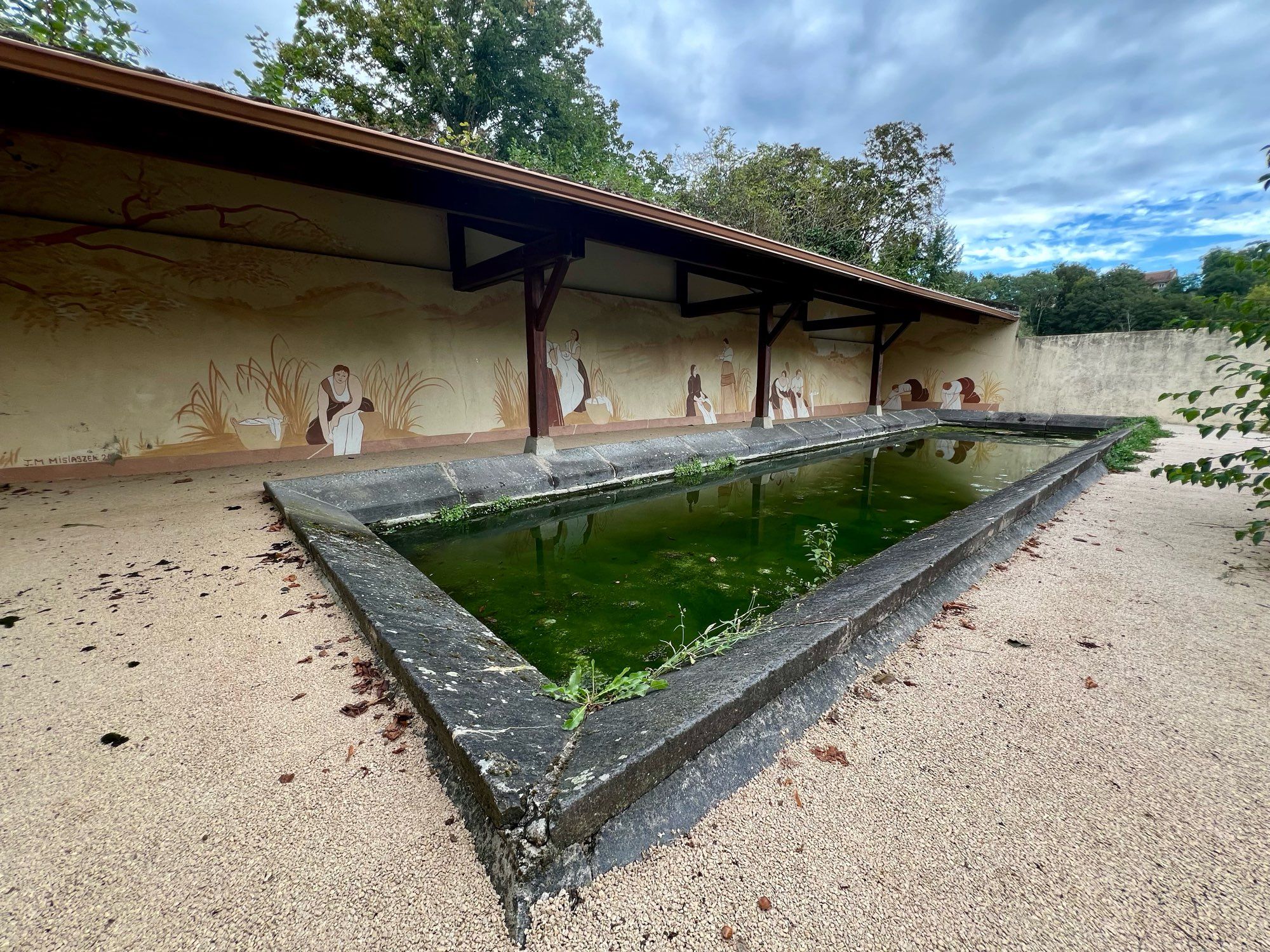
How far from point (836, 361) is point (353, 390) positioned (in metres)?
9.22

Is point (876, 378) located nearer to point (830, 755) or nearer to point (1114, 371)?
point (1114, 371)

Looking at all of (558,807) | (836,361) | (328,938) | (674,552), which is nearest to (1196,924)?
(558,807)

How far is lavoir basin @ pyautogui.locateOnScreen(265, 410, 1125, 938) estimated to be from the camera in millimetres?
839

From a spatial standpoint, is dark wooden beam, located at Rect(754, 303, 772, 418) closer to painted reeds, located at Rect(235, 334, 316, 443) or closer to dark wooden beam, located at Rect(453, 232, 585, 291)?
dark wooden beam, located at Rect(453, 232, 585, 291)

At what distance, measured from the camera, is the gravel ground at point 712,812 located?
689 mm

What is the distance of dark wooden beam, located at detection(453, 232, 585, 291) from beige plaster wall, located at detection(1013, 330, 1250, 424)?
398 inches

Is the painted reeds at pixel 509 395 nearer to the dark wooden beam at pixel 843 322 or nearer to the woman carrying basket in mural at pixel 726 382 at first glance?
the woman carrying basket in mural at pixel 726 382

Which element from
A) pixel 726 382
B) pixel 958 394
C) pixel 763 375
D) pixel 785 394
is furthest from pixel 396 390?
pixel 958 394

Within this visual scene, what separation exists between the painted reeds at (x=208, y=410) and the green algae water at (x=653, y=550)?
2.52 m

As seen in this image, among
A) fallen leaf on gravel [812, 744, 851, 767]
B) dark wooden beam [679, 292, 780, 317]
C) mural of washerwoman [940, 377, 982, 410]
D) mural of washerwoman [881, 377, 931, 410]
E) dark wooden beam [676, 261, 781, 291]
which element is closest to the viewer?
fallen leaf on gravel [812, 744, 851, 767]

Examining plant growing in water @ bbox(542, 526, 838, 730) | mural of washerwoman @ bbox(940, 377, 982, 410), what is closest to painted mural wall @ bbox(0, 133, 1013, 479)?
plant growing in water @ bbox(542, 526, 838, 730)

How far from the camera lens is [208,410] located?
4.10 metres

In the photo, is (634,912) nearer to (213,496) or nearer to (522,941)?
(522,941)

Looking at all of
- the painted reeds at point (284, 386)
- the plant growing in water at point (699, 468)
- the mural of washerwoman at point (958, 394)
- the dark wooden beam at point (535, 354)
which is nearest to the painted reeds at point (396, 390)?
the painted reeds at point (284, 386)
